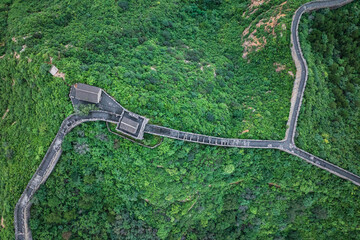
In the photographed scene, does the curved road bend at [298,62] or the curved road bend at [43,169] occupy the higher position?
the curved road bend at [298,62]

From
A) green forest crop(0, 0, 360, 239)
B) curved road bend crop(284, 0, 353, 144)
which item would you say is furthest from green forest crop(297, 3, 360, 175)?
curved road bend crop(284, 0, 353, 144)

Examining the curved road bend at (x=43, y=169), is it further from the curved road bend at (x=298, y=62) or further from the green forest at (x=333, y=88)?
the green forest at (x=333, y=88)

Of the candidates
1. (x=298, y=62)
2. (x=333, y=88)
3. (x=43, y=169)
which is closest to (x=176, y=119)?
(x=43, y=169)

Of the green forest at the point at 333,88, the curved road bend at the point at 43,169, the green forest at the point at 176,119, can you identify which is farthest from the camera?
the green forest at the point at 333,88

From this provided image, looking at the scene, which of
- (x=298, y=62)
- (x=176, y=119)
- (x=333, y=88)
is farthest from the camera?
(x=333, y=88)

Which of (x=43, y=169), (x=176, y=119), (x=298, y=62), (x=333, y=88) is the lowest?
(x=43, y=169)

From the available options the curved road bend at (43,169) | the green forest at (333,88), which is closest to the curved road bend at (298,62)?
the green forest at (333,88)

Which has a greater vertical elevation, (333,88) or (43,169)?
(333,88)

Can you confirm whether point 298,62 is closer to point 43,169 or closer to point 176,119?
point 176,119
